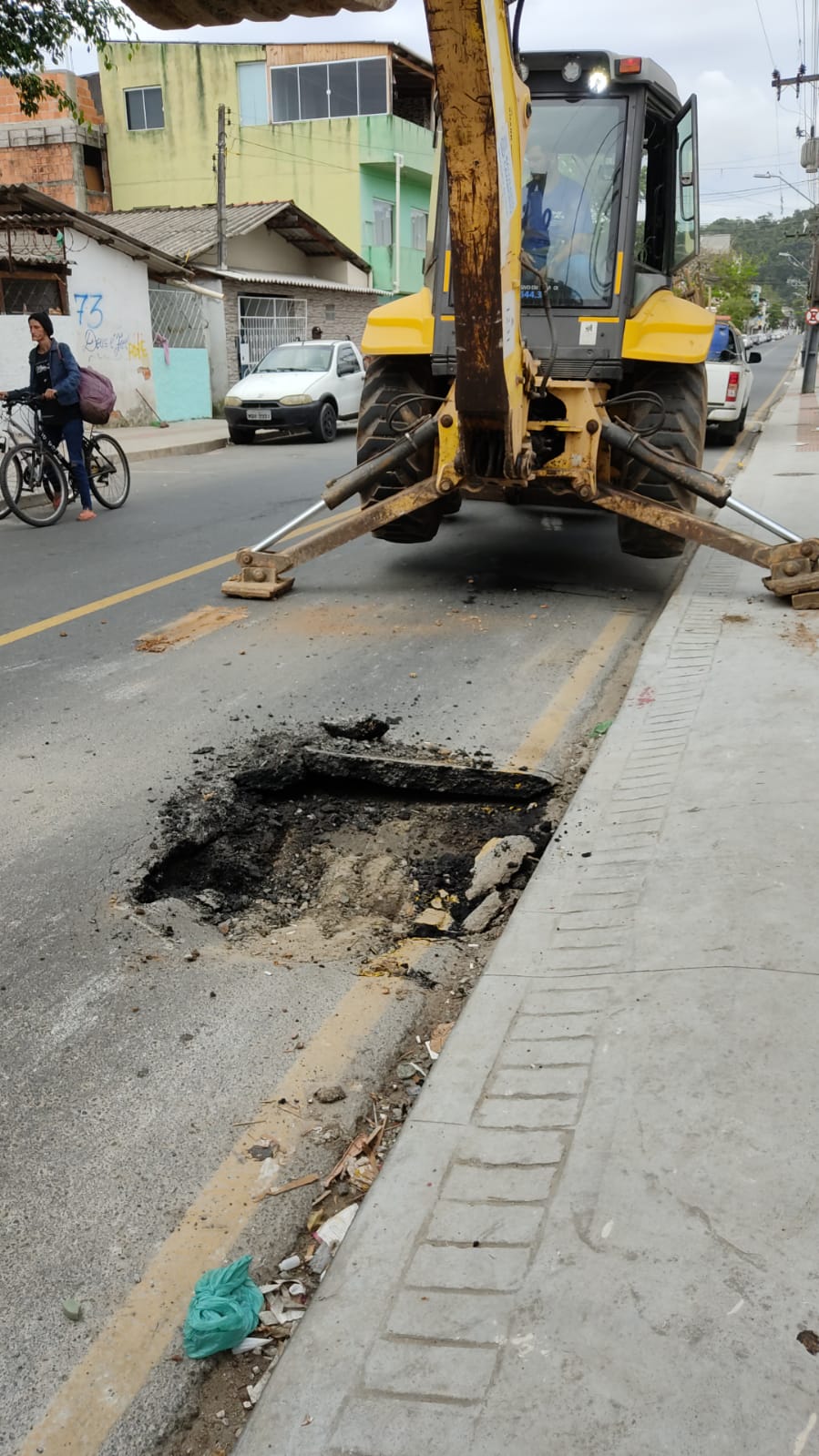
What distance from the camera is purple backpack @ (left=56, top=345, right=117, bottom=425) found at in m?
10.9

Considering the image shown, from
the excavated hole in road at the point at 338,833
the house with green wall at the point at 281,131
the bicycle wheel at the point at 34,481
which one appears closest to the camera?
the excavated hole in road at the point at 338,833

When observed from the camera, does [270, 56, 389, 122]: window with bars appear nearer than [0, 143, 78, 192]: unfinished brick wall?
Yes

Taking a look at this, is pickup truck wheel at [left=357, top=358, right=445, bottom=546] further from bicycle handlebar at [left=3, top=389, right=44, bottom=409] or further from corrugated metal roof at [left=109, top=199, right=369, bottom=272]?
corrugated metal roof at [left=109, top=199, right=369, bottom=272]

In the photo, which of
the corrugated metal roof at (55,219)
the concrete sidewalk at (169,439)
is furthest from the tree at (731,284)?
the corrugated metal roof at (55,219)

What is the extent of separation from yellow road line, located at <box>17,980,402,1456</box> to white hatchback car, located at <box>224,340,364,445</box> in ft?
58.8

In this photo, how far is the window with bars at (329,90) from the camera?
35875 mm

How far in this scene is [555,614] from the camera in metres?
7.39

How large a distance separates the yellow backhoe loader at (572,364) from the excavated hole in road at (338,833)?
7.67 feet

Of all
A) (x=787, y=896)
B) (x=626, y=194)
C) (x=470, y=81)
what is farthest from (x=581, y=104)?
(x=787, y=896)

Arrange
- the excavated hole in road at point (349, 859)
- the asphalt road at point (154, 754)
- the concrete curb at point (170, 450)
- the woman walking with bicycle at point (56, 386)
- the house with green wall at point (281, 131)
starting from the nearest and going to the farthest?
the asphalt road at point (154, 754)
the excavated hole in road at point (349, 859)
the woman walking with bicycle at point (56, 386)
the concrete curb at point (170, 450)
the house with green wall at point (281, 131)

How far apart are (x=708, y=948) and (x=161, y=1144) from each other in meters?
1.56

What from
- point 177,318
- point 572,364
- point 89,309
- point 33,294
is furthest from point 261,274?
point 572,364

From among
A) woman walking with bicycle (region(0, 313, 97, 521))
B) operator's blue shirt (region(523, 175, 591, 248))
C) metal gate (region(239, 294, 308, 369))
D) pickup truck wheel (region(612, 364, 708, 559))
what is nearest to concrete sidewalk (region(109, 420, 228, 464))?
metal gate (region(239, 294, 308, 369))

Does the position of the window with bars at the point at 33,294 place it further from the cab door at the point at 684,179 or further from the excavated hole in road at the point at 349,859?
the excavated hole in road at the point at 349,859
